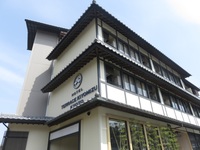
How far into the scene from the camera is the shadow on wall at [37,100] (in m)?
10.9

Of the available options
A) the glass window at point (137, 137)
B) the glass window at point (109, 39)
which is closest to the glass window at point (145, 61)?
the glass window at point (109, 39)

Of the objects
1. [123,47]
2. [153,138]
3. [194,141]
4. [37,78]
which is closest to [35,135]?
[37,78]

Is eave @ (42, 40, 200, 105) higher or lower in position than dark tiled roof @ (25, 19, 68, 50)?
lower

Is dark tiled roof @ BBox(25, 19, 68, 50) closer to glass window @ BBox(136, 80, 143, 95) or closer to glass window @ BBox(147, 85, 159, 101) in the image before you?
glass window @ BBox(136, 80, 143, 95)

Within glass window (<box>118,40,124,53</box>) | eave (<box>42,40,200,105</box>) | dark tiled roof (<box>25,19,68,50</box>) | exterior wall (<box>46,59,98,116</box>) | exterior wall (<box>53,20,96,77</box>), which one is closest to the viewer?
eave (<box>42,40,200,105</box>)

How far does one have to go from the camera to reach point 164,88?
10992 millimetres

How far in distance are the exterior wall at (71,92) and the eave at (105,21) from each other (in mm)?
2813

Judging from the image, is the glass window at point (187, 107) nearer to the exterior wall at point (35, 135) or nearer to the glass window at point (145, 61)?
the glass window at point (145, 61)

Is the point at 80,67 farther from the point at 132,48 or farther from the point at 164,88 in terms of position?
the point at 164,88

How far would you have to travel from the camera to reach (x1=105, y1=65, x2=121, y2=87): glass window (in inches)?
300

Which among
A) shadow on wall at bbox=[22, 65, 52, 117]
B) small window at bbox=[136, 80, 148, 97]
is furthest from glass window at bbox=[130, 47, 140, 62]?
shadow on wall at bbox=[22, 65, 52, 117]

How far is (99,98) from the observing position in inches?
222

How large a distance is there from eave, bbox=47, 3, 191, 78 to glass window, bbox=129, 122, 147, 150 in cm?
573

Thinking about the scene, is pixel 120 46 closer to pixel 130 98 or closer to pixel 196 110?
pixel 130 98
